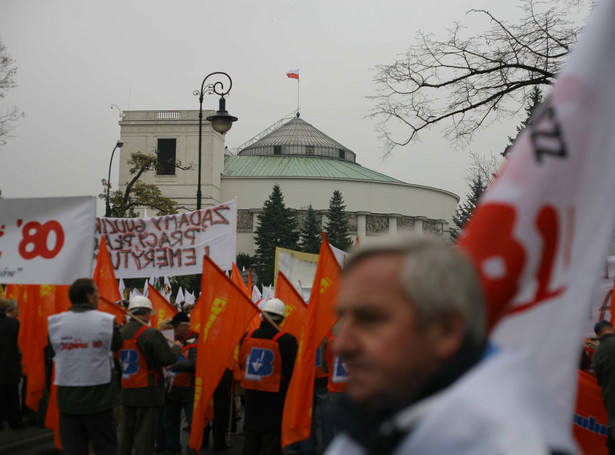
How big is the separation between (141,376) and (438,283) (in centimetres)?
688

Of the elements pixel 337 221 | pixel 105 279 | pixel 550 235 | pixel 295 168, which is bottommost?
pixel 105 279

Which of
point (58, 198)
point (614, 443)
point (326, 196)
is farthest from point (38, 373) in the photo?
point (326, 196)

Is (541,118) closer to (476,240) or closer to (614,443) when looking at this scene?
(476,240)

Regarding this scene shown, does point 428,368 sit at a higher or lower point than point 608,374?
higher

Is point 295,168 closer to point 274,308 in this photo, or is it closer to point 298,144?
point 298,144

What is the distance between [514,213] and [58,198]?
568 centimetres

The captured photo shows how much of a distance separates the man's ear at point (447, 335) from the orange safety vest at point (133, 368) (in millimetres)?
6637

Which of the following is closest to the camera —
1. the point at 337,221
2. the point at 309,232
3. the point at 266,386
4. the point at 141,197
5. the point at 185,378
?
the point at 266,386

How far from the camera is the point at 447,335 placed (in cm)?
136

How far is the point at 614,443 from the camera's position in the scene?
6.85 m

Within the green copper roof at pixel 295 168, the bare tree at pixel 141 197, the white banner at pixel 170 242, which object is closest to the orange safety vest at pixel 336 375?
the white banner at pixel 170 242

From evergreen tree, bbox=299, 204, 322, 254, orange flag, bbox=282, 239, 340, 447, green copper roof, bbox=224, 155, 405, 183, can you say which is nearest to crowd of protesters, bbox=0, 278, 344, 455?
orange flag, bbox=282, 239, 340, 447

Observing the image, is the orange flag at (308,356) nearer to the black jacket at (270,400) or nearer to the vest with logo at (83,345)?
the black jacket at (270,400)

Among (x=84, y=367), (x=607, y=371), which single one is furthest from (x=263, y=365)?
(x=607, y=371)
